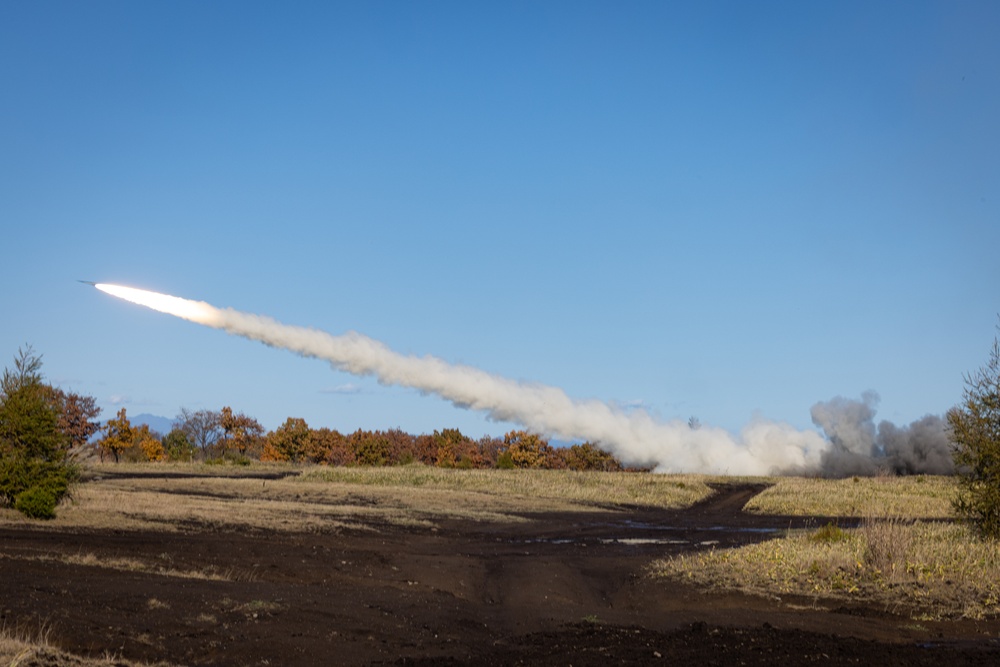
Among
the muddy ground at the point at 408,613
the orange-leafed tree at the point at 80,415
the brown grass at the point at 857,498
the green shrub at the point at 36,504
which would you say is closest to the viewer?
the muddy ground at the point at 408,613

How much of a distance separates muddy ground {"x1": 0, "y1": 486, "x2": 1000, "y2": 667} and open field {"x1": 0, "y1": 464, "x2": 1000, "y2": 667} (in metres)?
0.06

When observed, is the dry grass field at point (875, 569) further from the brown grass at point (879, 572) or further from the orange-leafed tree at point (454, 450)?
the orange-leafed tree at point (454, 450)

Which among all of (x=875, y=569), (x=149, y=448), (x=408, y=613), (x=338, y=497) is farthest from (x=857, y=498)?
(x=149, y=448)

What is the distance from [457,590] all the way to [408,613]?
4.29 m

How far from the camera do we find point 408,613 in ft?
51.8

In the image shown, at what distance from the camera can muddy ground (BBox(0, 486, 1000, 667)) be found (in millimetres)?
11867

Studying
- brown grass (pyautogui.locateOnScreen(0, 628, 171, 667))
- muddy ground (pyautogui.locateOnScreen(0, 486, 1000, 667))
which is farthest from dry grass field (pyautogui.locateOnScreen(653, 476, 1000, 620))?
brown grass (pyautogui.locateOnScreen(0, 628, 171, 667))

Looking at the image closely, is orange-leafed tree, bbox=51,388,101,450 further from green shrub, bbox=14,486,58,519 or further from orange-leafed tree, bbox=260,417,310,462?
green shrub, bbox=14,486,58,519

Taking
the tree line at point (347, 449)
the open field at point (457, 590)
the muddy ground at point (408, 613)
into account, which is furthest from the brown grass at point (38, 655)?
the tree line at point (347, 449)

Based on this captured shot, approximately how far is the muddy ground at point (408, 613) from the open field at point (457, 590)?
0.20ft

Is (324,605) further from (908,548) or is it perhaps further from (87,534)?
(908,548)

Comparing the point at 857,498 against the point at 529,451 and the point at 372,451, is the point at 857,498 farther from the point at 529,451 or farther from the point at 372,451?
the point at 372,451

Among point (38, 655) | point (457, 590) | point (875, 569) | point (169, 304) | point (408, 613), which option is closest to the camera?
point (38, 655)

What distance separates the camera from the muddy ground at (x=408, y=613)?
467 inches
